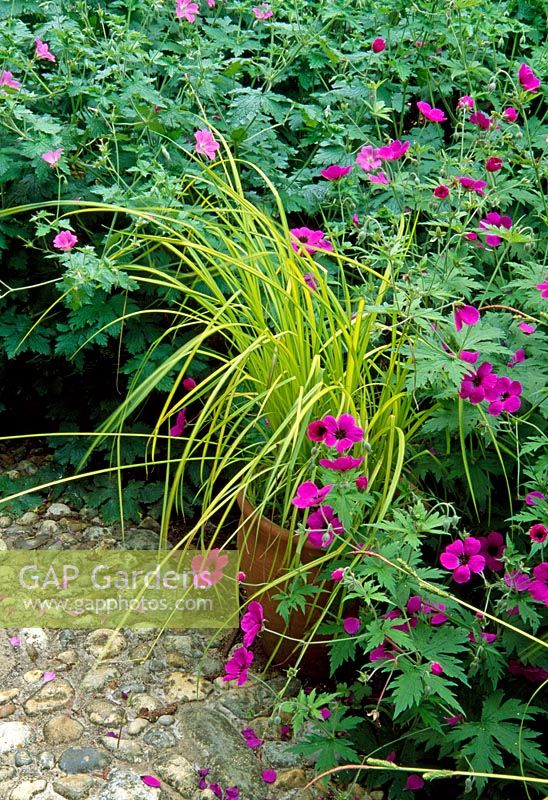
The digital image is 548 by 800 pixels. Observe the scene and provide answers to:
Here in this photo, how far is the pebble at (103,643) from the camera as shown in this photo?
225 centimetres

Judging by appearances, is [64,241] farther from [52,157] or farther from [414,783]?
[414,783]

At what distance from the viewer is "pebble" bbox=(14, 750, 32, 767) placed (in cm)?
190

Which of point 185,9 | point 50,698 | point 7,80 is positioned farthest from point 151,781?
point 185,9

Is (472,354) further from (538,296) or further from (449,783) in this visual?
(449,783)

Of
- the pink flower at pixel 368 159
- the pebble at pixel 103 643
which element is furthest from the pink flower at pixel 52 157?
the pebble at pixel 103 643

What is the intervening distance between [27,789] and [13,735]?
157 mm

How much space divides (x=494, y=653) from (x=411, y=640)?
0.20 m

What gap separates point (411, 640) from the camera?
1.61m

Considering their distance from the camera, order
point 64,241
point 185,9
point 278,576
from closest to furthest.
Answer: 1. point 278,576
2. point 64,241
3. point 185,9

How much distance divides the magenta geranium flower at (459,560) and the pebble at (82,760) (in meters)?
0.89

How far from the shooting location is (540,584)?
5.24 feet

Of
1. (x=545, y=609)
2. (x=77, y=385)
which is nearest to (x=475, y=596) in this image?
A: (x=545, y=609)

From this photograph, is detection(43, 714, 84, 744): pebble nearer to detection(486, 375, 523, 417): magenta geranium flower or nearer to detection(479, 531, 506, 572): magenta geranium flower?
detection(479, 531, 506, 572): magenta geranium flower

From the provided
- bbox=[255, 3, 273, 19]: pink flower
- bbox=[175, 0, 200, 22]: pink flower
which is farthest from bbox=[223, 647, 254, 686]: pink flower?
bbox=[255, 3, 273, 19]: pink flower
